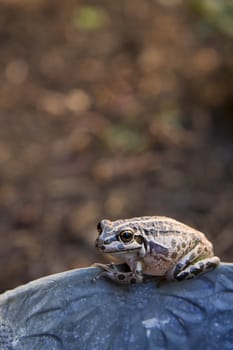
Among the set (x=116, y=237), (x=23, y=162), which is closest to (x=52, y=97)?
(x=23, y=162)

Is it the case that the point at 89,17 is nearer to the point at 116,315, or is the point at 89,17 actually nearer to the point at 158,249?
the point at 158,249

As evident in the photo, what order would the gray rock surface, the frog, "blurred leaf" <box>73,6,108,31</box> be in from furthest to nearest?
"blurred leaf" <box>73,6,108,31</box> < the frog < the gray rock surface

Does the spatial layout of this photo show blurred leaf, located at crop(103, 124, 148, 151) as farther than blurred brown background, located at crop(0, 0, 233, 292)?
Yes

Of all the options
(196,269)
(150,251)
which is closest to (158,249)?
(150,251)

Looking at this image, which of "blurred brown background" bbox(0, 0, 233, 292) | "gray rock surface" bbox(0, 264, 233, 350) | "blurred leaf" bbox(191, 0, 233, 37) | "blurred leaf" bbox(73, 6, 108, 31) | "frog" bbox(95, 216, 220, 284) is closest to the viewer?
"gray rock surface" bbox(0, 264, 233, 350)

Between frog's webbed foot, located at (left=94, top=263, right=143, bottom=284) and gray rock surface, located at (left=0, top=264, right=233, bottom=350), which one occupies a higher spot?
frog's webbed foot, located at (left=94, top=263, right=143, bottom=284)

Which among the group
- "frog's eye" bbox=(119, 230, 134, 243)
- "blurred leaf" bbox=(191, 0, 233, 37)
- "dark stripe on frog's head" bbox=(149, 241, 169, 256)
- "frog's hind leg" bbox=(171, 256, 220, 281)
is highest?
"blurred leaf" bbox=(191, 0, 233, 37)

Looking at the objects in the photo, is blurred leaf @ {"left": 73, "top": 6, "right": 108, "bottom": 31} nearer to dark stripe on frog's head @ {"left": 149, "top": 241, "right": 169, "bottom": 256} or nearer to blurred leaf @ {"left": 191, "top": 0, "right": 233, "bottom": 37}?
blurred leaf @ {"left": 191, "top": 0, "right": 233, "bottom": 37}

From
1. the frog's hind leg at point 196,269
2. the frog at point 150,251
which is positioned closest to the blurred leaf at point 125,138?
the frog at point 150,251

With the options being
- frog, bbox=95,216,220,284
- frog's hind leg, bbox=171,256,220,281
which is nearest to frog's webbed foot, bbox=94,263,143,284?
frog, bbox=95,216,220,284
